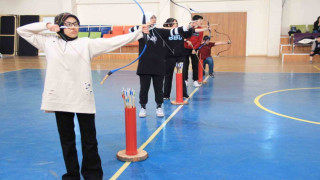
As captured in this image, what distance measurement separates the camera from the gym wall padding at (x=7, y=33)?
17.7 metres

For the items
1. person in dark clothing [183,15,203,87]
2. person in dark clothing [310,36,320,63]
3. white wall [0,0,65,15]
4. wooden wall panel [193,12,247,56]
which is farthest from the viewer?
white wall [0,0,65,15]

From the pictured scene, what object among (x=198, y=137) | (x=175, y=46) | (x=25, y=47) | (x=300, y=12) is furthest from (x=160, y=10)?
(x=198, y=137)

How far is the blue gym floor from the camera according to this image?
301 centimetres

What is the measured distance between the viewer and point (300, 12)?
50.0 ft

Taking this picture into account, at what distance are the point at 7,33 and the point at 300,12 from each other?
578 inches

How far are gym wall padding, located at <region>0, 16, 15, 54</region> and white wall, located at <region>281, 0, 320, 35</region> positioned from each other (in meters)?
13.7

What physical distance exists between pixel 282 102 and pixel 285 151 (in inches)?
101

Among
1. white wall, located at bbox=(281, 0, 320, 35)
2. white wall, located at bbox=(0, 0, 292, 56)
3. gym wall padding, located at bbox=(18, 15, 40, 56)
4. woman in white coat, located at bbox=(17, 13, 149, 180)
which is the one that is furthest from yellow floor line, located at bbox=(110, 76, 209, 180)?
gym wall padding, located at bbox=(18, 15, 40, 56)

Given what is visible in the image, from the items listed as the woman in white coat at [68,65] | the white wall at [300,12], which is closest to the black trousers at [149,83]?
the woman in white coat at [68,65]

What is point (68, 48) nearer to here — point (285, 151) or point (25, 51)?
point (285, 151)

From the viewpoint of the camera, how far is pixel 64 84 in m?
2.56

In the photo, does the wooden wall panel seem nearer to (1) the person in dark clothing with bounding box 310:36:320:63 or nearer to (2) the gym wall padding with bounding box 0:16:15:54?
(1) the person in dark clothing with bounding box 310:36:320:63

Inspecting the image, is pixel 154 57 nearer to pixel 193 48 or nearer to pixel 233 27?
pixel 193 48

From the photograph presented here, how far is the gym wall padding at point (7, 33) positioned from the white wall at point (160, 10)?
0.72 metres
